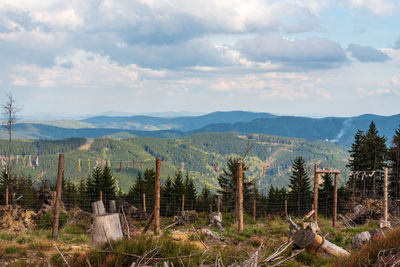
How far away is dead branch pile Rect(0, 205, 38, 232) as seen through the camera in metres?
21.5

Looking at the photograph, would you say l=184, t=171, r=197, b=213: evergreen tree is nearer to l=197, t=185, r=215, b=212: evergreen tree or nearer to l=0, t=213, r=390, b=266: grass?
l=197, t=185, r=215, b=212: evergreen tree

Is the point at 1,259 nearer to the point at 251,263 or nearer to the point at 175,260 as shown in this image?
the point at 175,260

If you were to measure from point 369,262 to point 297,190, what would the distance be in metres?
55.8

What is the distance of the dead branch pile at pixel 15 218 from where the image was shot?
70.7 ft

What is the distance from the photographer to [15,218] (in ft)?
74.1

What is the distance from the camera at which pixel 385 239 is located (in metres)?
7.00

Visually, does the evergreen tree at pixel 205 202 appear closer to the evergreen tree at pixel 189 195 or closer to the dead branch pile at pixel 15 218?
the evergreen tree at pixel 189 195

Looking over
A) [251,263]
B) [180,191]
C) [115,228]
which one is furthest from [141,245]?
[180,191]

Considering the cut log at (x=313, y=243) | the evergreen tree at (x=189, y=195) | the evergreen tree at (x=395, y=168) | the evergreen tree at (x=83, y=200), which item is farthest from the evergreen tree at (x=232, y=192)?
the evergreen tree at (x=83, y=200)

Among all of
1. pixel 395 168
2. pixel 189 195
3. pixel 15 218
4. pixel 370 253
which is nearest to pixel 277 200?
pixel 189 195

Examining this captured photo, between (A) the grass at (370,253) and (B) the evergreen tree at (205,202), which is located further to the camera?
(B) the evergreen tree at (205,202)

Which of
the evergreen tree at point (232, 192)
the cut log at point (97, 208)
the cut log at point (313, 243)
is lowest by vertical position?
the evergreen tree at point (232, 192)

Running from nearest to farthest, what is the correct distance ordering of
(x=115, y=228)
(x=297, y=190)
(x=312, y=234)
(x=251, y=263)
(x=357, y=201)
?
(x=251, y=263)
(x=115, y=228)
(x=312, y=234)
(x=357, y=201)
(x=297, y=190)

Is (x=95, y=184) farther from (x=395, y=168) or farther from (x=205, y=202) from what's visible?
(x=395, y=168)
